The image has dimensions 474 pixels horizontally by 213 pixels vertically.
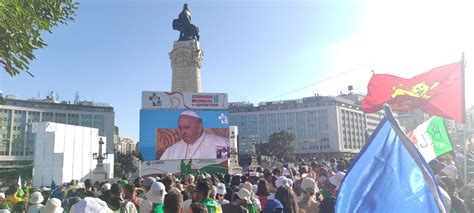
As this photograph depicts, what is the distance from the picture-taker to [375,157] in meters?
3.55

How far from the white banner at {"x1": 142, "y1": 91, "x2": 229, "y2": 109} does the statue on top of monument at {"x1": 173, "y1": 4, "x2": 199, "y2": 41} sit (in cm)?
1117

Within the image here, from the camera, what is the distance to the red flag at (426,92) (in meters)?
11.2

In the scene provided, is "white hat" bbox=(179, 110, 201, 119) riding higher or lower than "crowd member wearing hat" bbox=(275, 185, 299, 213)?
higher

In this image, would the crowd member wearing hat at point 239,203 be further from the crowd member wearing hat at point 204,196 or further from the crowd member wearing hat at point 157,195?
the crowd member wearing hat at point 157,195

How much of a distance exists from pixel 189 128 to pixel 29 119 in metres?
79.6

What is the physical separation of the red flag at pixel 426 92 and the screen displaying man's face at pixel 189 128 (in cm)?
1630

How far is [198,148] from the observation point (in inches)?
1127

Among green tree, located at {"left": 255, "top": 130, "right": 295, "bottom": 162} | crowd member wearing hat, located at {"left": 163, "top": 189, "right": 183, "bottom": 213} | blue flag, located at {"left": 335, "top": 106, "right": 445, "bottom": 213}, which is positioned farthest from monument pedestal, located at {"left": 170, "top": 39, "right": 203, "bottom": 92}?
green tree, located at {"left": 255, "top": 130, "right": 295, "bottom": 162}

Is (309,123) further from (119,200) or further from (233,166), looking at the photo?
(119,200)

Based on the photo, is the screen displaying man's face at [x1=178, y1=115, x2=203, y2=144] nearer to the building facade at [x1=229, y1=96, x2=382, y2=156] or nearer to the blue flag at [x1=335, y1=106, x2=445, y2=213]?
the blue flag at [x1=335, y1=106, x2=445, y2=213]

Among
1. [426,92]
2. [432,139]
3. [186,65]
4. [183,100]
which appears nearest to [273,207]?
[432,139]

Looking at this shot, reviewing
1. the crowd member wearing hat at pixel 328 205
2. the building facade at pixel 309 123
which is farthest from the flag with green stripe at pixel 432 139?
the building facade at pixel 309 123

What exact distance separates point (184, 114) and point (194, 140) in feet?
6.68

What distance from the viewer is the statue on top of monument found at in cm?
3969
